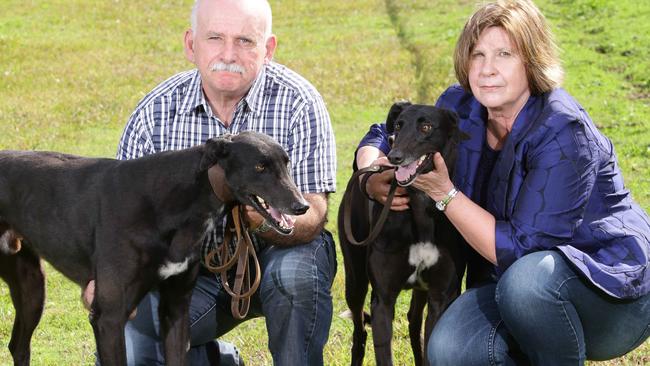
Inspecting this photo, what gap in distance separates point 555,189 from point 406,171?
0.58m

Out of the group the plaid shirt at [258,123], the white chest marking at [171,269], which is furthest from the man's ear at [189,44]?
the white chest marking at [171,269]

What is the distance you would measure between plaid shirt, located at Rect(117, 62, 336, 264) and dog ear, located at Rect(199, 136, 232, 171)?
679 millimetres

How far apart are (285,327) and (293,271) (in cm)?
23

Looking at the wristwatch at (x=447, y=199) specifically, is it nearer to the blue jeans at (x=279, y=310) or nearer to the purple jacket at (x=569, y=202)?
the purple jacket at (x=569, y=202)

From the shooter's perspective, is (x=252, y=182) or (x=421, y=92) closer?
(x=252, y=182)

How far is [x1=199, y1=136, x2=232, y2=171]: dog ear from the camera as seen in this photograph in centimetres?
368

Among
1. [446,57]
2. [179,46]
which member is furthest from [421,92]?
[179,46]

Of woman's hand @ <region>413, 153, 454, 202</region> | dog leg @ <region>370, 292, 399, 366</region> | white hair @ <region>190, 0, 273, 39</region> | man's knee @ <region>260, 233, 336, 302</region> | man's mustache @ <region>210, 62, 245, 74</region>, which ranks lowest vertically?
dog leg @ <region>370, 292, 399, 366</region>

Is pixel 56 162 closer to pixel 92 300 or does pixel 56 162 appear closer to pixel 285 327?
pixel 92 300

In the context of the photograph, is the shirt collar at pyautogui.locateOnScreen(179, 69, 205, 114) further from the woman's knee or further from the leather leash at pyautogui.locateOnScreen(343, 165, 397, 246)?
the woman's knee

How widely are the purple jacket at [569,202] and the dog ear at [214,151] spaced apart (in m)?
1.09

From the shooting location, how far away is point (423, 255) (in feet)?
14.1

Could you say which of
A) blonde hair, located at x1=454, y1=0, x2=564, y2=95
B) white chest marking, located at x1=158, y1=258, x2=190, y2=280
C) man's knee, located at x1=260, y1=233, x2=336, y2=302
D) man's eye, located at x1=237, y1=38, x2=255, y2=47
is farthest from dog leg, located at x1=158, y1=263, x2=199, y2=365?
blonde hair, located at x1=454, y1=0, x2=564, y2=95

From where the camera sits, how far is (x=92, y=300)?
396cm
